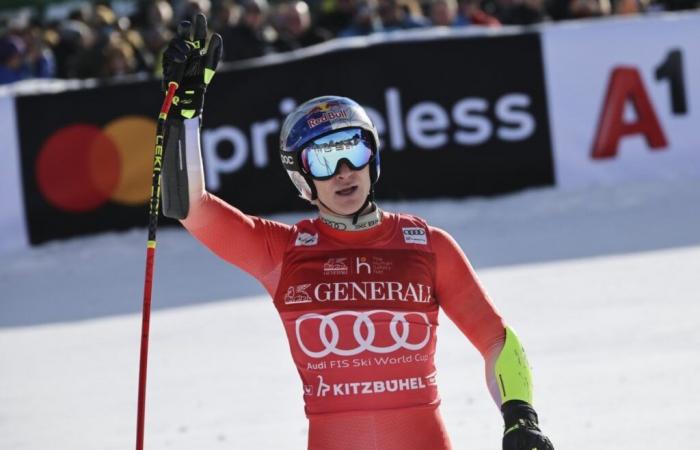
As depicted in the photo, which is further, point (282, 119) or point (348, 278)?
point (282, 119)

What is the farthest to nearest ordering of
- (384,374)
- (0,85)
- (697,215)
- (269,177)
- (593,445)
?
(0,85) → (269,177) → (697,215) → (593,445) → (384,374)

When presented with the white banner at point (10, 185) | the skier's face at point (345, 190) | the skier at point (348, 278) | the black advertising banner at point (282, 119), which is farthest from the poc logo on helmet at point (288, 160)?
the white banner at point (10, 185)

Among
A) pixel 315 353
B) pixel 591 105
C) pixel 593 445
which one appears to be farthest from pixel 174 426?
pixel 591 105

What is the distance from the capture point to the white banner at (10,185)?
11.2m

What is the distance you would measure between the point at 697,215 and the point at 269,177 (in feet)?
11.2

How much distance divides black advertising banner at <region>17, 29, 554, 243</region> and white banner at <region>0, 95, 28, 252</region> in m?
0.07

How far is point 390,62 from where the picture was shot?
11.5 meters

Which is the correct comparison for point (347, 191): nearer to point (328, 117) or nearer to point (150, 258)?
point (328, 117)

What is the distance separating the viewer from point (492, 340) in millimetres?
4039

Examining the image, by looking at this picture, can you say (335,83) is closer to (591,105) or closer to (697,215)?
(591,105)

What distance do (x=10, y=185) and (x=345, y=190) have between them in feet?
24.8

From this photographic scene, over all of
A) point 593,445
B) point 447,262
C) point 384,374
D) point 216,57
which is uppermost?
point 216,57

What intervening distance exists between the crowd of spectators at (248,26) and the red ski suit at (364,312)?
8.09 meters

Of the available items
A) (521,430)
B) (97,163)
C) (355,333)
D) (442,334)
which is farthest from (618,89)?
(521,430)
